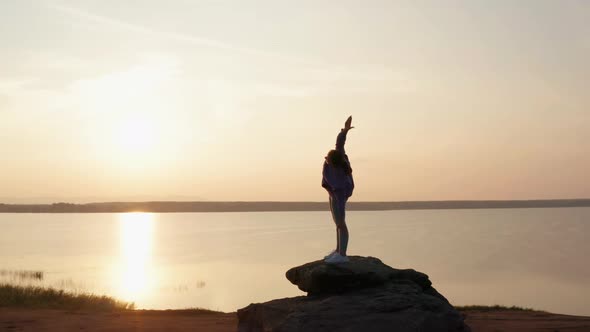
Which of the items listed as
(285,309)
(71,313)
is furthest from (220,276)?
(285,309)

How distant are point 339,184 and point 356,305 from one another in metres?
3.08

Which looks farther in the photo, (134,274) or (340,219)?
(134,274)

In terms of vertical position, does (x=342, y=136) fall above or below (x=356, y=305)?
above

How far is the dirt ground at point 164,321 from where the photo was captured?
60.5 feet

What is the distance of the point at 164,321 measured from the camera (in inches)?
784

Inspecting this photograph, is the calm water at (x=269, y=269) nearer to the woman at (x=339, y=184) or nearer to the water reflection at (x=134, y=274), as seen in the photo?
the water reflection at (x=134, y=274)

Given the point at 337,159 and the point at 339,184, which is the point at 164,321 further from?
the point at 337,159

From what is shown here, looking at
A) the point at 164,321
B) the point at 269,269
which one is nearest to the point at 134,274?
the point at 269,269

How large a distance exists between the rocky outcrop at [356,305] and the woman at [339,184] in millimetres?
550

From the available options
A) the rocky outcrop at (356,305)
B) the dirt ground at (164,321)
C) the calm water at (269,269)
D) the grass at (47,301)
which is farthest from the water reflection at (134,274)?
the rocky outcrop at (356,305)

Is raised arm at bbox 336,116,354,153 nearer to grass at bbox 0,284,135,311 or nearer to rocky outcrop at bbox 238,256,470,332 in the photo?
rocky outcrop at bbox 238,256,470,332

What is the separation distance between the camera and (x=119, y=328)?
1853cm

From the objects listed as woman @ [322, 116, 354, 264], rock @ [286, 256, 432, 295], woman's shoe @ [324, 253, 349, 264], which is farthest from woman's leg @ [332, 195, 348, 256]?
rock @ [286, 256, 432, 295]

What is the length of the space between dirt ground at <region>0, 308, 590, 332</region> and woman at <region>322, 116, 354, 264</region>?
4.67 meters
